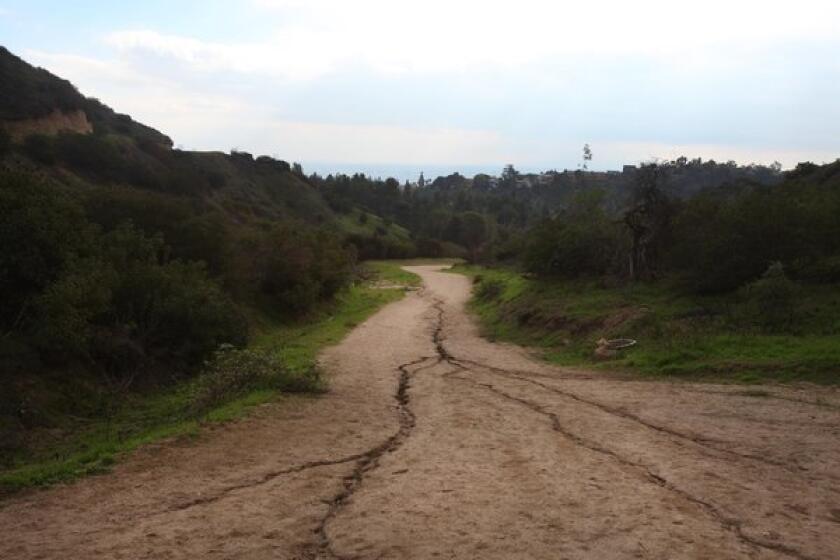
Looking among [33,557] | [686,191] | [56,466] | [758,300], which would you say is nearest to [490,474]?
[33,557]

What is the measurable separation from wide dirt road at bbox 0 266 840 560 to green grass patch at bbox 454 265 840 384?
1412 mm

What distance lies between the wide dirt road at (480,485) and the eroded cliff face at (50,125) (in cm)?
4324

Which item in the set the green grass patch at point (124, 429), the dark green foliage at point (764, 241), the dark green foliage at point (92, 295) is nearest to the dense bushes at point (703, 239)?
the dark green foliage at point (764, 241)

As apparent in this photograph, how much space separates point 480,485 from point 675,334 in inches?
409

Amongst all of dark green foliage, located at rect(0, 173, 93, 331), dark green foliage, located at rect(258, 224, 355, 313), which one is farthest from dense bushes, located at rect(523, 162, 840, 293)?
dark green foliage, located at rect(0, 173, 93, 331)

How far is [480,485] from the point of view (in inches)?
281

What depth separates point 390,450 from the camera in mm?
8758

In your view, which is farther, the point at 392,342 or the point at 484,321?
the point at 484,321

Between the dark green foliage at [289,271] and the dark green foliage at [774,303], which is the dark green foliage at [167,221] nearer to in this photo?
the dark green foliage at [289,271]

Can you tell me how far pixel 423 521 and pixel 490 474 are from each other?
171 centimetres

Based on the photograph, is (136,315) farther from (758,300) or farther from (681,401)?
(758,300)

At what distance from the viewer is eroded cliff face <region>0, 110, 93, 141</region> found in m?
46.6

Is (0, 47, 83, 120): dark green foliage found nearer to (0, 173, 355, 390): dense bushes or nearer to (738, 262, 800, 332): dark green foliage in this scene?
(0, 173, 355, 390): dense bushes

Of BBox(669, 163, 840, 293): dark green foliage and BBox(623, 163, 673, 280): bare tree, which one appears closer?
BBox(669, 163, 840, 293): dark green foliage
